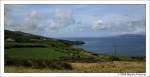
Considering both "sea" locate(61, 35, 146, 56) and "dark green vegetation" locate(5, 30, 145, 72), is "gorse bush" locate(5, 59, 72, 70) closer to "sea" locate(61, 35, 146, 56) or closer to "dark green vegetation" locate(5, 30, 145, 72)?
"dark green vegetation" locate(5, 30, 145, 72)

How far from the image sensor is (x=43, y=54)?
226cm

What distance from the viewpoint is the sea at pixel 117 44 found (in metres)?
2.23

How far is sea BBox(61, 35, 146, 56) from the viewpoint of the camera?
7.30 feet

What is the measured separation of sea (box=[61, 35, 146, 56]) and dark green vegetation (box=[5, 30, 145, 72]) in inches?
1.1

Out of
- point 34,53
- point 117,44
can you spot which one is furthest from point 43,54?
point 117,44

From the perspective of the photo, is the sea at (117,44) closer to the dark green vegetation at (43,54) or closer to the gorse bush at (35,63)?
the dark green vegetation at (43,54)

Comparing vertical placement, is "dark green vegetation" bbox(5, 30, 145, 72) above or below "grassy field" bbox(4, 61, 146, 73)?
above

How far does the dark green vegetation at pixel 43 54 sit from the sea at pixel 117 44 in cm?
3

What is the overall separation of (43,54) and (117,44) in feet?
1.43

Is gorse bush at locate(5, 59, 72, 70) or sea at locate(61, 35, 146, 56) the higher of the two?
sea at locate(61, 35, 146, 56)

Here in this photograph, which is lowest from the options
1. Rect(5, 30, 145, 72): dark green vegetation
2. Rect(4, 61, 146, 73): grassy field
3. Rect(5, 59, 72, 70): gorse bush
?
Rect(4, 61, 146, 73): grassy field

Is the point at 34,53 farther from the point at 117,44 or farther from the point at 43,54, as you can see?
the point at 117,44

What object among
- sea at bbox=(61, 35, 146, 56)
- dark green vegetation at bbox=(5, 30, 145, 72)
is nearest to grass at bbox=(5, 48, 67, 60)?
dark green vegetation at bbox=(5, 30, 145, 72)

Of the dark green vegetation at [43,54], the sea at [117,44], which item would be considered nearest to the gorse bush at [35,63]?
the dark green vegetation at [43,54]
